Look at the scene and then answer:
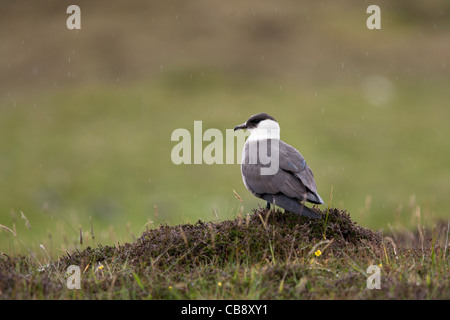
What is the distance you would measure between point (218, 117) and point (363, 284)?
21733 millimetres

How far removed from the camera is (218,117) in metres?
26.5

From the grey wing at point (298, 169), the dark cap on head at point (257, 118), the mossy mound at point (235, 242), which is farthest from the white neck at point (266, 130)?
the mossy mound at point (235, 242)

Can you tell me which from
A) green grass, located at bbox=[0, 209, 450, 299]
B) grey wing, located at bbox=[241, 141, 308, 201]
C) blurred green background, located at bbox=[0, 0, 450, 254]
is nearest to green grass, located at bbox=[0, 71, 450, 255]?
blurred green background, located at bbox=[0, 0, 450, 254]

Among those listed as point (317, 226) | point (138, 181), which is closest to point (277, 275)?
point (317, 226)

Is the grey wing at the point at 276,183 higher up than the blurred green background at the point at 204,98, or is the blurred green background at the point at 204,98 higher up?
the blurred green background at the point at 204,98

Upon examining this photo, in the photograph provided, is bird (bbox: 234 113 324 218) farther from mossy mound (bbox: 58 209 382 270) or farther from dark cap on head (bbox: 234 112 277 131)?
dark cap on head (bbox: 234 112 277 131)

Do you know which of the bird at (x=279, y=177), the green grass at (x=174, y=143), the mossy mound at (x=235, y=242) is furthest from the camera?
the green grass at (x=174, y=143)

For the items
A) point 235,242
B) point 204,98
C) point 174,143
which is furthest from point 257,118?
point 204,98

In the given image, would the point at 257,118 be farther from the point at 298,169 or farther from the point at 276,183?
the point at 276,183

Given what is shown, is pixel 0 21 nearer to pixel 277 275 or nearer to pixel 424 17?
pixel 424 17

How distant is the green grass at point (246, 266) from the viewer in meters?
4.89

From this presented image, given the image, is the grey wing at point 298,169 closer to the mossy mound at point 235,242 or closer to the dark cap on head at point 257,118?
the mossy mound at point 235,242

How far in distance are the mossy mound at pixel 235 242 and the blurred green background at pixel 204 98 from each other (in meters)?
10.0
